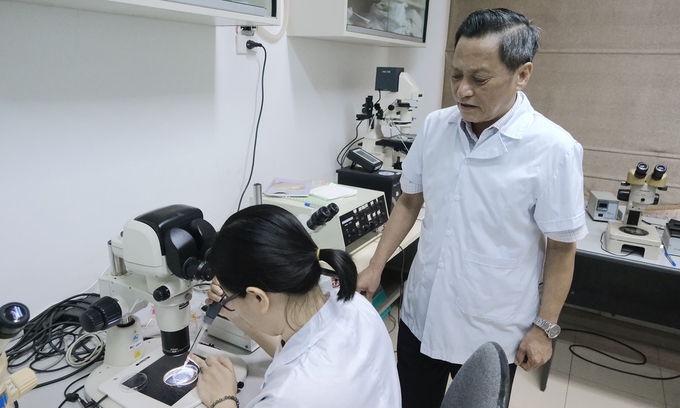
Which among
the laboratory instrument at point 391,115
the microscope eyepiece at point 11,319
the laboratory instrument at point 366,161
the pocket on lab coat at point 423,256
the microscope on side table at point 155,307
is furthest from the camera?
the laboratory instrument at point 391,115

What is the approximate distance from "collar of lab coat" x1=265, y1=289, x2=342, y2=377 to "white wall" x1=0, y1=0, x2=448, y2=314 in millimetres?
876

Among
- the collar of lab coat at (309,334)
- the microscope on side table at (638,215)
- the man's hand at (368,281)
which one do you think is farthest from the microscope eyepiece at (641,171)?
the collar of lab coat at (309,334)

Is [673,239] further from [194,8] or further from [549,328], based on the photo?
[194,8]

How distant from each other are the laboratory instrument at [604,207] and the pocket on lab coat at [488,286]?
1.50 meters

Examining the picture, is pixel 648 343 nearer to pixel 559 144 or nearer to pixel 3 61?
pixel 559 144

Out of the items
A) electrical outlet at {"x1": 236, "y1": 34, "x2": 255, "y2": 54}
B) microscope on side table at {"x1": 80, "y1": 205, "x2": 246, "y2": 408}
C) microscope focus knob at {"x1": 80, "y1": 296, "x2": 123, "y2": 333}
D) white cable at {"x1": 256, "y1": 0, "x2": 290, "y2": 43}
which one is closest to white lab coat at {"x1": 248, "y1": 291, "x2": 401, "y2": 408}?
microscope on side table at {"x1": 80, "y1": 205, "x2": 246, "y2": 408}

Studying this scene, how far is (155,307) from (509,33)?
3.56 feet

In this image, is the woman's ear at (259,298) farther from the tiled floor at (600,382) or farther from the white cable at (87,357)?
the tiled floor at (600,382)

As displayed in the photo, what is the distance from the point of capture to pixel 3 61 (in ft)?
3.87

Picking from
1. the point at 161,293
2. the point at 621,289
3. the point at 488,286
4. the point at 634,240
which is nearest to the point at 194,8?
the point at 161,293

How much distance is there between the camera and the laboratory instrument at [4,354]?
0.72 m

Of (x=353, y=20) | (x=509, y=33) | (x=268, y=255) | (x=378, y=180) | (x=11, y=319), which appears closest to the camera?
(x=11, y=319)

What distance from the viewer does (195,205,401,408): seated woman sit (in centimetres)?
85

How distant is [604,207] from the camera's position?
2.47 metres
